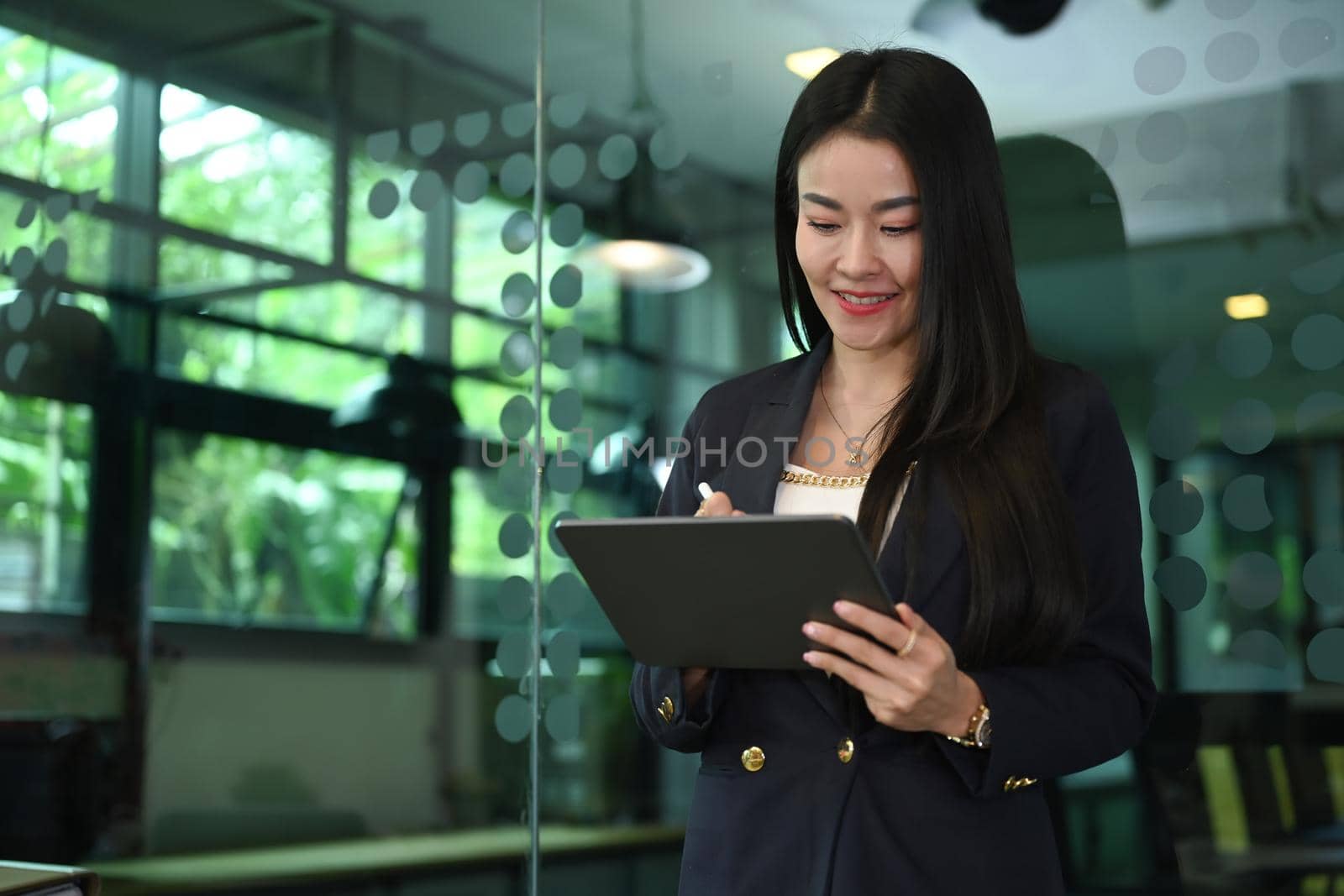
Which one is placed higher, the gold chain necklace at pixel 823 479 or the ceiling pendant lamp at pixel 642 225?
the ceiling pendant lamp at pixel 642 225

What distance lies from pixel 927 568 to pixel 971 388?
0.67 feet

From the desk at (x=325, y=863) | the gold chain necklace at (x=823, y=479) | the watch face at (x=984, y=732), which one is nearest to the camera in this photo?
the watch face at (x=984, y=732)

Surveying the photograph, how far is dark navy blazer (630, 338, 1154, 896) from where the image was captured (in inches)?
53.8

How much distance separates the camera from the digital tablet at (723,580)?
1.20 metres

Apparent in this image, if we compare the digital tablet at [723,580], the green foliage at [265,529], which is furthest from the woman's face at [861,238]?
the green foliage at [265,529]

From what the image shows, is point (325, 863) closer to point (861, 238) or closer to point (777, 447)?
point (777, 447)

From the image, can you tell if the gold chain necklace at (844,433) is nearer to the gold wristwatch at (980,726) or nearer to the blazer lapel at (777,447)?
the blazer lapel at (777,447)

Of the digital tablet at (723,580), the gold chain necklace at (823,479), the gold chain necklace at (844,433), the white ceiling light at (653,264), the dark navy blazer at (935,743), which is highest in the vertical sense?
the white ceiling light at (653,264)

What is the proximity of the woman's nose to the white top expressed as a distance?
0.75ft

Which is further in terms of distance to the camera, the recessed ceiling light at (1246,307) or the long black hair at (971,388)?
the recessed ceiling light at (1246,307)

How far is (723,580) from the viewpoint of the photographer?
1292mm

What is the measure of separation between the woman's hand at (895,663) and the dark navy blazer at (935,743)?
8 cm

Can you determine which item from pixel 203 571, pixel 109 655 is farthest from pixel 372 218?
pixel 109 655

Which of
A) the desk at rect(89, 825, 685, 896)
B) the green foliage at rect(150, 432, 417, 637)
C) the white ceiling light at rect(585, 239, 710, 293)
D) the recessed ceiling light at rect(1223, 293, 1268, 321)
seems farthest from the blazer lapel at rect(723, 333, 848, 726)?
the green foliage at rect(150, 432, 417, 637)
